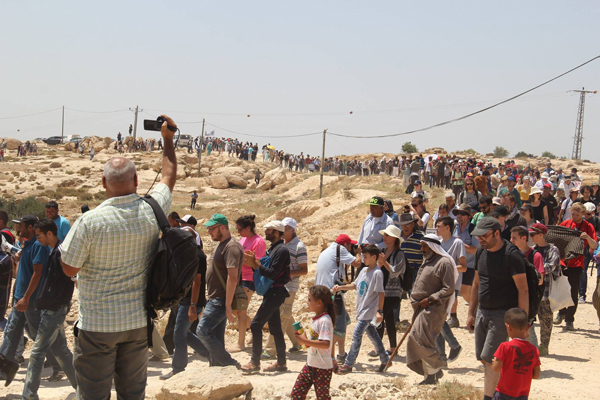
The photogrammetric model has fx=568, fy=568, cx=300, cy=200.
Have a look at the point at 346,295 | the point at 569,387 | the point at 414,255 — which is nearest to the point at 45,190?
the point at 346,295

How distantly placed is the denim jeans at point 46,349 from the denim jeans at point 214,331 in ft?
4.76

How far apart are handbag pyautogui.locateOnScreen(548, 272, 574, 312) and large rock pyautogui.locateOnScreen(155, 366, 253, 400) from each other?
4.39 metres

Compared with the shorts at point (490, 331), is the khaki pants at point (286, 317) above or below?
below

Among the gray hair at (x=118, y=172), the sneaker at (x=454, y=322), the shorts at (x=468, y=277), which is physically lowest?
the sneaker at (x=454, y=322)

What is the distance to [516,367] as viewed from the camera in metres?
4.74

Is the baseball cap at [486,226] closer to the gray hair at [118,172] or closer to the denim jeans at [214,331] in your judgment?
the denim jeans at [214,331]

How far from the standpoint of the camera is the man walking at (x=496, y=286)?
211 inches

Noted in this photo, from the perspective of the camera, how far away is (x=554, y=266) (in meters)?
7.78

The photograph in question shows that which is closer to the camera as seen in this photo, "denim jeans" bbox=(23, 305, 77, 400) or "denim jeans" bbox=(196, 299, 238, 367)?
"denim jeans" bbox=(23, 305, 77, 400)

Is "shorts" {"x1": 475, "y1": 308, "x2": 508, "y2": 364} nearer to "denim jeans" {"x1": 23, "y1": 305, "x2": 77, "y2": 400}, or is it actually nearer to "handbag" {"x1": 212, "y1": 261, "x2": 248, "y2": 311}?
"handbag" {"x1": 212, "y1": 261, "x2": 248, "y2": 311}

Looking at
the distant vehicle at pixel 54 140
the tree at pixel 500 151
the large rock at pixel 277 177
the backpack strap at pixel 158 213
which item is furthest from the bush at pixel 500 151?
the backpack strap at pixel 158 213

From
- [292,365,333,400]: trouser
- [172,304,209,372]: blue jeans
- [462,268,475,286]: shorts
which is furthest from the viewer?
[462,268,475,286]: shorts

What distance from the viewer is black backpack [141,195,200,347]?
3.49 meters

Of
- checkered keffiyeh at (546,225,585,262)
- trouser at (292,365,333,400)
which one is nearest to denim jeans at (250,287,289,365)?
trouser at (292,365,333,400)
